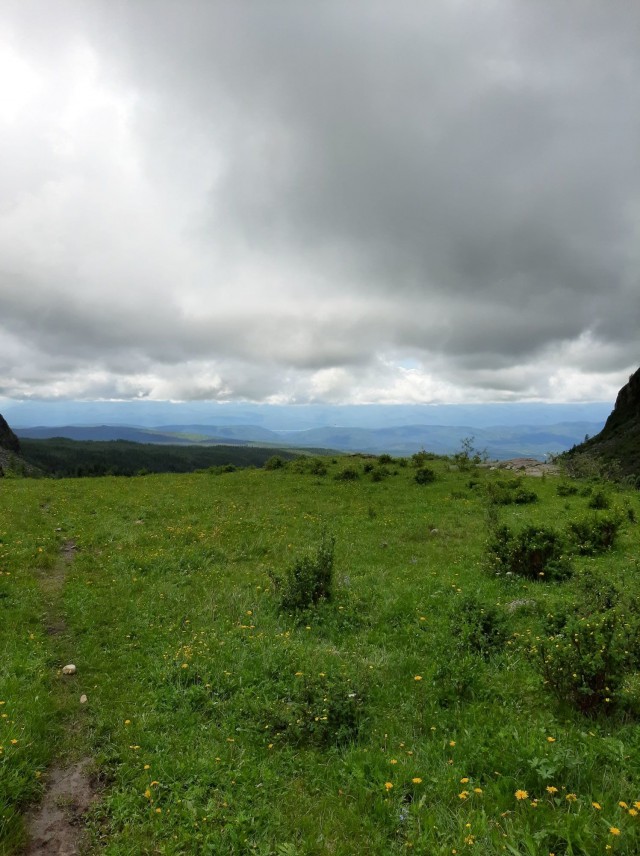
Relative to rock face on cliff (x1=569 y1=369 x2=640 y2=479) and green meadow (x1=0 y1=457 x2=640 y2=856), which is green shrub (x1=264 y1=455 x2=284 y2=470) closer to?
green meadow (x1=0 y1=457 x2=640 y2=856)

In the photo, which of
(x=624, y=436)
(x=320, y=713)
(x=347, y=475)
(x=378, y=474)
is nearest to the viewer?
(x=320, y=713)

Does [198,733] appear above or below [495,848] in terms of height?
below

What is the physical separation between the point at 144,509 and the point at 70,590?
11.2 metres

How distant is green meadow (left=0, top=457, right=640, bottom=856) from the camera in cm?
510

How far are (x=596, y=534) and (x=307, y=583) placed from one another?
1082 cm

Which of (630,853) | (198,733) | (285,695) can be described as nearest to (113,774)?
(198,733)

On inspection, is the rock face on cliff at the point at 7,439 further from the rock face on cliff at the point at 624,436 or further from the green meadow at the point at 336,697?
the rock face on cliff at the point at 624,436

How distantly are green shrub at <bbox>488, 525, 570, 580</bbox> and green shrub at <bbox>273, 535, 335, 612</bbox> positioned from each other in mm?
5434

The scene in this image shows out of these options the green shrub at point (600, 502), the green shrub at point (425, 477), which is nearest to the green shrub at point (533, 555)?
the green shrub at point (600, 502)

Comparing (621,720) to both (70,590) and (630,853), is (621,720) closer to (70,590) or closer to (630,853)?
(630,853)

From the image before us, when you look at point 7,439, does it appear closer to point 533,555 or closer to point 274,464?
point 274,464

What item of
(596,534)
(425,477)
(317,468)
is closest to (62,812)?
(596,534)

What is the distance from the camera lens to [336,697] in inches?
280

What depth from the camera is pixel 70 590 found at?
1238cm
